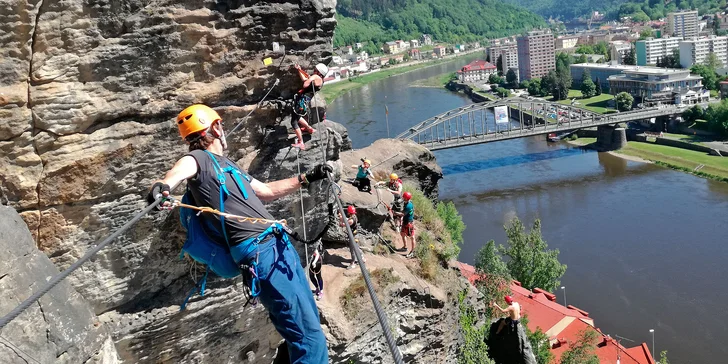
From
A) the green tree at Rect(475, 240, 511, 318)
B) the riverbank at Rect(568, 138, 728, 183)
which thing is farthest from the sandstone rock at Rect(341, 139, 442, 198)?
the riverbank at Rect(568, 138, 728, 183)

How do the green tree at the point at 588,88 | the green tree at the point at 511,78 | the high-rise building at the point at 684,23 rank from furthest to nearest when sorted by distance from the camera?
the high-rise building at the point at 684,23 → the green tree at the point at 511,78 → the green tree at the point at 588,88

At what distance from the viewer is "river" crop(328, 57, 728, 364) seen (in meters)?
16.1

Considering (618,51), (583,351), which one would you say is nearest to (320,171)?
(583,351)

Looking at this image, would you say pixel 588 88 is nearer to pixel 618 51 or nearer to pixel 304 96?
pixel 618 51

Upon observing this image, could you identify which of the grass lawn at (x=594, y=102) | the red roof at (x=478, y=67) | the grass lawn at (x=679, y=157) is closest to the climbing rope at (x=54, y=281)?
the grass lawn at (x=679, y=157)

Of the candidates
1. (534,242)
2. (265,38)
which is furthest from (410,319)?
(534,242)

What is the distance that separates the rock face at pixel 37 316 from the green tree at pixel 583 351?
973 centimetres

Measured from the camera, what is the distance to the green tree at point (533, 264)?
1684 centimetres

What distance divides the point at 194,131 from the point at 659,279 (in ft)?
60.2

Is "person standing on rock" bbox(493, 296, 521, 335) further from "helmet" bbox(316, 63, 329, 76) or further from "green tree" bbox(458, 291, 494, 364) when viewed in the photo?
"helmet" bbox(316, 63, 329, 76)

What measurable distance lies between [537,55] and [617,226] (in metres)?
52.7

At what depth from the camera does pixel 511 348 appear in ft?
28.6

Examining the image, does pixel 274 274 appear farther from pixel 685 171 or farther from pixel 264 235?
pixel 685 171

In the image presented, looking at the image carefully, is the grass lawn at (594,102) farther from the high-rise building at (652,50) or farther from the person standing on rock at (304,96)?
the person standing on rock at (304,96)
